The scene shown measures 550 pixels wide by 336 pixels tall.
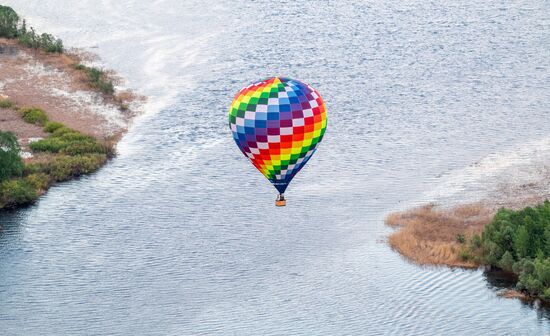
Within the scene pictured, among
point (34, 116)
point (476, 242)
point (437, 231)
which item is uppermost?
point (476, 242)

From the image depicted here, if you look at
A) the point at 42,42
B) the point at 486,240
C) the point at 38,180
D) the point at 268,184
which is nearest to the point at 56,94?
Result: the point at 42,42

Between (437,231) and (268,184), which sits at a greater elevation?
(437,231)

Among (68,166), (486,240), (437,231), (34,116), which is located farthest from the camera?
(34,116)

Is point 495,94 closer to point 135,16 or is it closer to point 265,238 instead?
point 265,238

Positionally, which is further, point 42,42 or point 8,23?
point 8,23

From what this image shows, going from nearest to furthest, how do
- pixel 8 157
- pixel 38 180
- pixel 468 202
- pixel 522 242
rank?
pixel 522 242 < pixel 468 202 < pixel 8 157 < pixel 38 180

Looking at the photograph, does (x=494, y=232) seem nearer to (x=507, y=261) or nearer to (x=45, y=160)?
(x=507, y=261)

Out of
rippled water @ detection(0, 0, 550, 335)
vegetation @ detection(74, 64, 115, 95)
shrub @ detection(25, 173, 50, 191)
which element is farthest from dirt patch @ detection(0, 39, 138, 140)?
shrub @ detection(25, 173, 50, 191)
